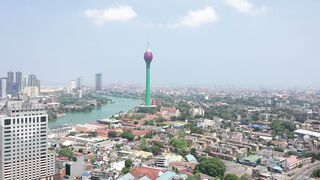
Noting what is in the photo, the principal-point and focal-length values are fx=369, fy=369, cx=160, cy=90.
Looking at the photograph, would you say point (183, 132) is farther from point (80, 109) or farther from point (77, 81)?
point (77, 81)

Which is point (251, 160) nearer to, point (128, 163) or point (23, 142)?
point (128, 163)

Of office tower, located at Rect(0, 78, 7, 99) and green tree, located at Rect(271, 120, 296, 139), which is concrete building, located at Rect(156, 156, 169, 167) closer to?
green tree, located at Rect(271, 120, 296, 139)

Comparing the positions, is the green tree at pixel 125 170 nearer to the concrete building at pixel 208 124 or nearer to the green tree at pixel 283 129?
the green tree at pixel 283 129

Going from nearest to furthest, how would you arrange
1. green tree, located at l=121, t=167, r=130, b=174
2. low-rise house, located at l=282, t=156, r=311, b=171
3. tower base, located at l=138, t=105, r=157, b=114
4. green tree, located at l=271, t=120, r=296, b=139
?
1. green tree, located at l=121, t=167, r=130, b=174
2. low-rise house, located at l=282, t=156, r=311, b=171
3. green tree, located at l=271, t=120, r=296, b=139
4. tower base, located at l=138, t=105, r=157, b=114

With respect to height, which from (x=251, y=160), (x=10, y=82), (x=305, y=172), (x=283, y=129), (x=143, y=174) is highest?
(x=10, y=82)

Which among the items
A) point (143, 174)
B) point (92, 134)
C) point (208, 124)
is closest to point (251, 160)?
point (143, 174)

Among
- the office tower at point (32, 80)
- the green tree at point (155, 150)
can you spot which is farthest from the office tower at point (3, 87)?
the green tree at point (155, 150)

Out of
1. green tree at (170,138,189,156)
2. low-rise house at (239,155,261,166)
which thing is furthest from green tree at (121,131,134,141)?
low-rise house at (239,155,261,166)

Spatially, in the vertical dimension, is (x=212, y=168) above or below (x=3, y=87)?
below
